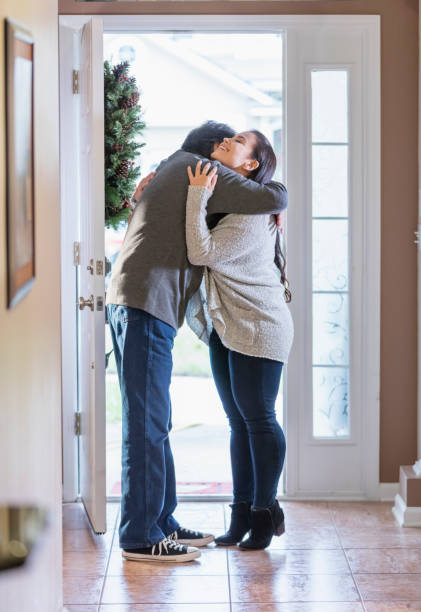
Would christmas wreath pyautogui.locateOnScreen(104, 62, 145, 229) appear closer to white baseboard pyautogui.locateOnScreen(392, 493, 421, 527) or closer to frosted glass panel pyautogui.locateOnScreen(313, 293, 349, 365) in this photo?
frosted glass panel pyautogui.locateOnScreen(313, 293, 349, 365)

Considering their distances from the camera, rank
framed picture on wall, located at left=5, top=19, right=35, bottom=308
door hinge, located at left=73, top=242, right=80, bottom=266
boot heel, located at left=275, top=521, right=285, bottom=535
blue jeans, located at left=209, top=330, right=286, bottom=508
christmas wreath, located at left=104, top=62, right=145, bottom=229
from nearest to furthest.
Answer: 1. framed picture on wall, located at left=5, top=19, right=35, bottom=308
2. blue jeans, located at left=209, top=330, right=286, bottom=508
3. boot heel, located at left=275, top=521, right=285, bottom=535
4. christmas wreath, located at left=104, top=62, right=145, bottom=229
5. door hinge, located at left=73, top=242, right=80, bottom=266

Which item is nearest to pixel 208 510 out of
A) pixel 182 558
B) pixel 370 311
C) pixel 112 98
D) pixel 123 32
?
pixel 182 558

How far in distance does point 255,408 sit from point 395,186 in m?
1.24

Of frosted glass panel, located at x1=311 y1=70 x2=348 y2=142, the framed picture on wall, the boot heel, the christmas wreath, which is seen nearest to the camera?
the framed picture on wall

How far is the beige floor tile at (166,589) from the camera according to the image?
2688mm

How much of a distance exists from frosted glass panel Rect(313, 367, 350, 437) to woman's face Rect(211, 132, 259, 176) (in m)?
1.08

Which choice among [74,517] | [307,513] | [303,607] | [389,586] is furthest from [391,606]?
[74,517]

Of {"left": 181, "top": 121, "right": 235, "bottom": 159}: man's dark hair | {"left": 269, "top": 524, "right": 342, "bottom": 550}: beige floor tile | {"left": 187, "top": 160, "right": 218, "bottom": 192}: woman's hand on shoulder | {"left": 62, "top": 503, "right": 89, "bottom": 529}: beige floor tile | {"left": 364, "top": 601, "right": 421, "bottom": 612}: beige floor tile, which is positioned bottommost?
{"left": 364, "top": 601, "right": 421, "bottom": 612}: beige floor tile

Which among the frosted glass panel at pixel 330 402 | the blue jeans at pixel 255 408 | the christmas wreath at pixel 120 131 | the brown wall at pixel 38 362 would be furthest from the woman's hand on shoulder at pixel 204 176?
the frosted glass panel at pixel 330 402

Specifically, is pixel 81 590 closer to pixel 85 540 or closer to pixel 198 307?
pixel 85 540

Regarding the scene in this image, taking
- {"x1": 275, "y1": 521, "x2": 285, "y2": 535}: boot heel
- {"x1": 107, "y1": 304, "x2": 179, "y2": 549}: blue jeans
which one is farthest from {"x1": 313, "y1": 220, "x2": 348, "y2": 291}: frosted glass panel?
{"x1": 275, "y1": 521, "x2": 285, "y2": 535}: boot heel

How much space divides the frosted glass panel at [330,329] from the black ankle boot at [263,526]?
0.83 metres

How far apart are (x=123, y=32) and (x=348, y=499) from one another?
2238 millimetres

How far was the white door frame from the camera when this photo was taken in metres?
3.57
